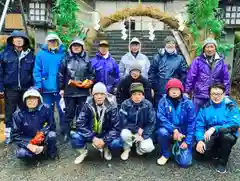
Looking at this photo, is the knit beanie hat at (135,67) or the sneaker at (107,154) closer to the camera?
the sneaker at (107,154)

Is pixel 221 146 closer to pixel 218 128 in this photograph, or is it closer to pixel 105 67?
pixel 218 128

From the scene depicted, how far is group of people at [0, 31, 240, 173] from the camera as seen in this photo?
435cm

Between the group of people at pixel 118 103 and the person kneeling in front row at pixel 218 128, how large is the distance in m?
0.01

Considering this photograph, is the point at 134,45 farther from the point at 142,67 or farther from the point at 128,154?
the point at 128,154

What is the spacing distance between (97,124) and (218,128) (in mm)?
1685

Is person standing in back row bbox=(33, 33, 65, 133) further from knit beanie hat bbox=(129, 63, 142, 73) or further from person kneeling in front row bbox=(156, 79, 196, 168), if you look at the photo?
person kneeling in front row bbox=(156, 79, 196, 168)

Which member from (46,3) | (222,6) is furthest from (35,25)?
(222,6)

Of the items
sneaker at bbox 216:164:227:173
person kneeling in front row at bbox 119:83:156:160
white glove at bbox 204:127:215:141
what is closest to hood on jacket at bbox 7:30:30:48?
person kneeling in front row at bbox 119:83:156:160

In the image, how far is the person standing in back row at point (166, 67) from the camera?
514cm

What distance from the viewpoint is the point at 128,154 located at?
183 inches

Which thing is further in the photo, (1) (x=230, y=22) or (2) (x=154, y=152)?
(1) (x=230, y=22)

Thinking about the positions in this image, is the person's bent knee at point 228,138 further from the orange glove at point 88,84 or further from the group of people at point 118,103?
the orange glove at point 88,84

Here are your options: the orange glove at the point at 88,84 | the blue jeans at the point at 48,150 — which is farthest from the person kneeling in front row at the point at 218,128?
the blue jeans at the point at 48,150

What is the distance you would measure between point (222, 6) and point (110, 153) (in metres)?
6.52
